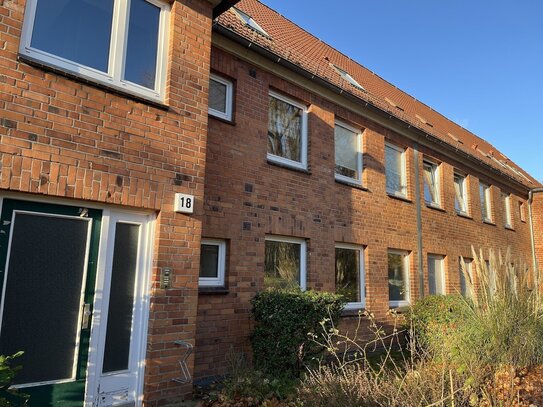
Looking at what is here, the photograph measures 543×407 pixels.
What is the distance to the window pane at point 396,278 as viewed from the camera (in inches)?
390

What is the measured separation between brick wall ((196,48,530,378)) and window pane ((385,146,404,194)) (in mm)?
280

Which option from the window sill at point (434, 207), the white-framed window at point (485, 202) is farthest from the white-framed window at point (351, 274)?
the white-framed window at point (485, 202)

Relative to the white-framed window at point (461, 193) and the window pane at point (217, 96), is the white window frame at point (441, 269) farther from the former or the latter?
the window pane at point (217, 96)

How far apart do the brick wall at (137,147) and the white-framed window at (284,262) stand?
2.17 m

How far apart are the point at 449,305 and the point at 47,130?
307 inches

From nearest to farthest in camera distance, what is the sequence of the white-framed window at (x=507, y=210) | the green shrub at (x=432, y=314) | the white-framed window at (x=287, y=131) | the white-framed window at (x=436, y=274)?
the green shrub at (x=432, y=314), the white-framed window at (x=287, y=131), the white-framed window at (x=436, y=274), the white-framed window at (x=507, y=210)

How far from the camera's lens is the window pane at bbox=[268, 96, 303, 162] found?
25.3 feet

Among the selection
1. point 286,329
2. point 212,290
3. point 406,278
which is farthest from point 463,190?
point 212,290

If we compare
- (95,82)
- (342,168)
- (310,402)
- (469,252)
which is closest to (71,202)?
(95,82)

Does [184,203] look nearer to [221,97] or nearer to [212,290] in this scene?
[212,290]

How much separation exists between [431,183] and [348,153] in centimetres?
418

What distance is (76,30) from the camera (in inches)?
179

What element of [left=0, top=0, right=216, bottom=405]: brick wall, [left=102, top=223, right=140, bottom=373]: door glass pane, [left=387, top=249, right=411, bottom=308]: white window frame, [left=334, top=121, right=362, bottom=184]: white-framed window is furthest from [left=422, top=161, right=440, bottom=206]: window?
[left=102, top=223, right=140, bottom=373]: door glass pane

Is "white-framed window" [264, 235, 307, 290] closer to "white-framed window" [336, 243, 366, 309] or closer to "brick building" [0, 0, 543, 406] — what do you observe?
"brick building" [0, 0, 543, 406]
